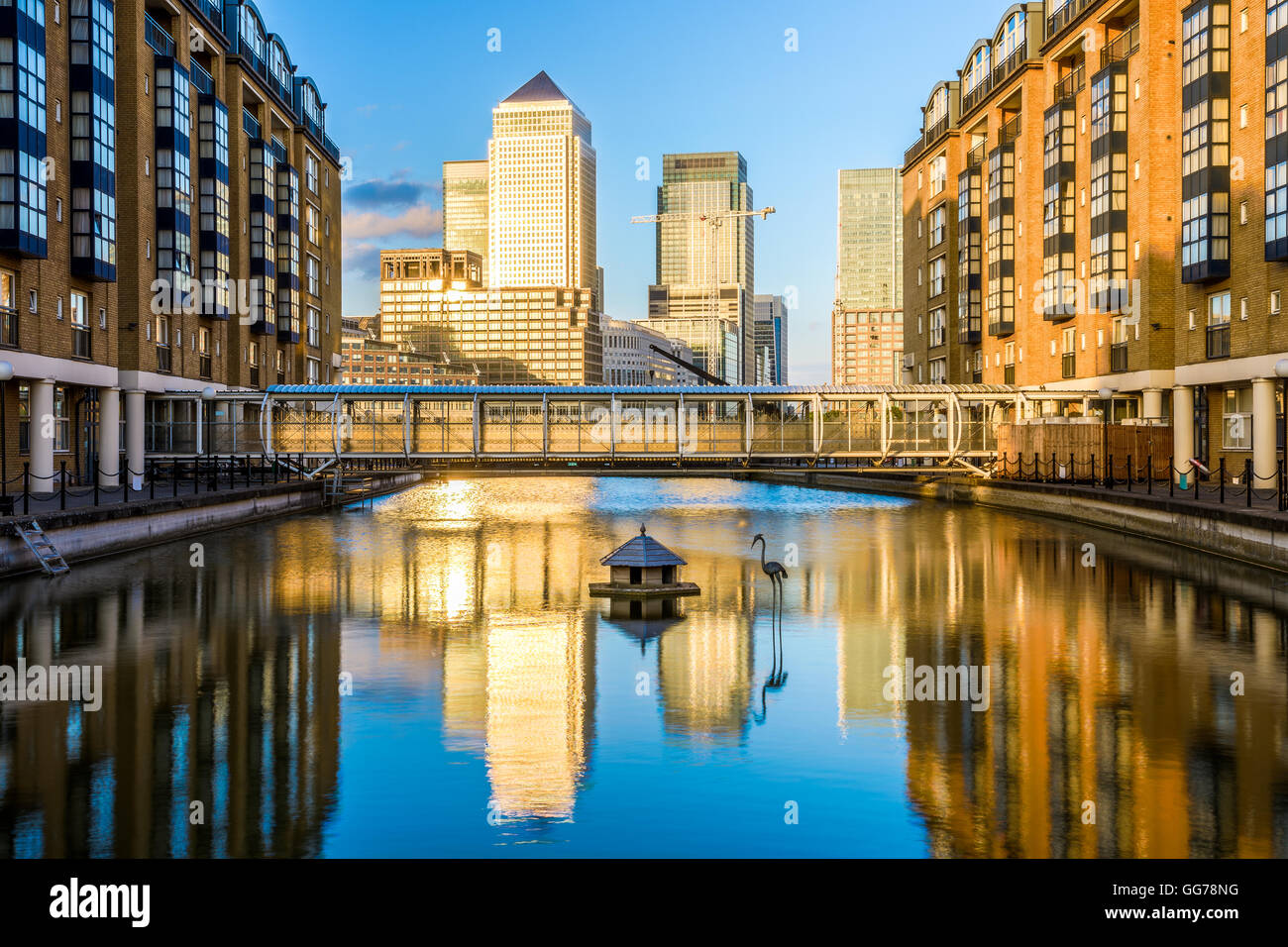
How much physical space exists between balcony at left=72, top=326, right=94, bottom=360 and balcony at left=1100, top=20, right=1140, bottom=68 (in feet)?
162

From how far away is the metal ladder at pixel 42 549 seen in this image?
26625mm

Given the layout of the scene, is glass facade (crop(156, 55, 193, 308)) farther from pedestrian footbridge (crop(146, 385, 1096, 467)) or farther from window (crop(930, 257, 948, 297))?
window (crop(930, 257, 948, 297))

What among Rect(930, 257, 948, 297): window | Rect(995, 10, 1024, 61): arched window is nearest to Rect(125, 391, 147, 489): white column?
Rect(995, 10, 1024, 61): arched window

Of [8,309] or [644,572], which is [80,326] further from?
[644,572]

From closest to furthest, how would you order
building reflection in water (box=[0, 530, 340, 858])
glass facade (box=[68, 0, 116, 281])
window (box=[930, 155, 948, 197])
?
building reflection in water (box=[0, 530, 340, 858]), glass facade (box=[68, 0, 116, 281]), window (box=[930, 155, 948, 197])

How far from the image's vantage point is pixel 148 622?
2148 centimetres

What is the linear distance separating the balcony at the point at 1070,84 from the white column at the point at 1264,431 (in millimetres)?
23940

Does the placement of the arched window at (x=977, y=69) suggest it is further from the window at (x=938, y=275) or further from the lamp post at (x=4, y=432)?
the lamp post at (x=4, y=432)

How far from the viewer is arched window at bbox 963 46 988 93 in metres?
80.2

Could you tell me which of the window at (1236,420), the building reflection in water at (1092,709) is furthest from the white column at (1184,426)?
the building reflection in water at (1092,709)

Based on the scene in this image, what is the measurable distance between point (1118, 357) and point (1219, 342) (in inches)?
330

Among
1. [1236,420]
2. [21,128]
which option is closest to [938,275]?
[1236,420]

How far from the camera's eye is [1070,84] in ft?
220
